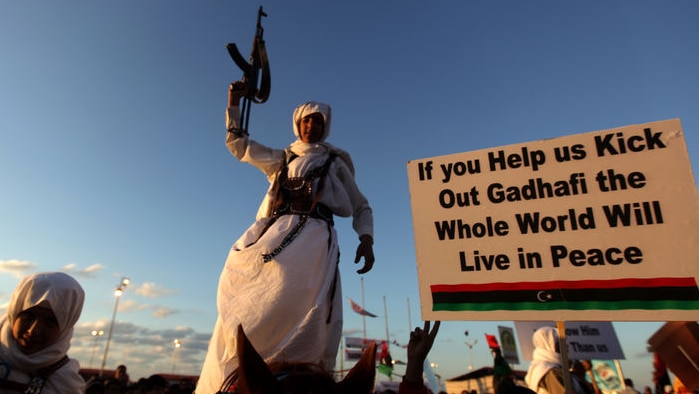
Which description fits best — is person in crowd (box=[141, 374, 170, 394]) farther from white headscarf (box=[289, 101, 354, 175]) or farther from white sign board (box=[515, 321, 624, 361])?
white sign board (box=[515, 321, 624, 361])

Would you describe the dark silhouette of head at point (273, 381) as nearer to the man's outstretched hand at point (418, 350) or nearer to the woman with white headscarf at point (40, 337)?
the man's outstretched hand at point (418, 350)

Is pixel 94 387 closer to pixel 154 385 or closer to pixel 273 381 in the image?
pixel 154 385

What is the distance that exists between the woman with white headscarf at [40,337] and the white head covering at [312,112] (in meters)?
2.33

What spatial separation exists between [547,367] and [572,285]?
4.11 metres

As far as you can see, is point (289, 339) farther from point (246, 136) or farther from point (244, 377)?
point (246, 136)

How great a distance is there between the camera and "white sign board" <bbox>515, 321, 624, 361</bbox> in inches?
357

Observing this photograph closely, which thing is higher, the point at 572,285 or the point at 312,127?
the point at 312,127

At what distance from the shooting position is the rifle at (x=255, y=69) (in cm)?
412

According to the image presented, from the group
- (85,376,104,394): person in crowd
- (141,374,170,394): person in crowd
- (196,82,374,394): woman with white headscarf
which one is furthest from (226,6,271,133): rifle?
(141,374,170,394): person in crowd

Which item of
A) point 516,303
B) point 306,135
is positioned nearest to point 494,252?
point 516,303

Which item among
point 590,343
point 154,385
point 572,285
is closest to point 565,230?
point 572,285

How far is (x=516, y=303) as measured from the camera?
229 centimetres

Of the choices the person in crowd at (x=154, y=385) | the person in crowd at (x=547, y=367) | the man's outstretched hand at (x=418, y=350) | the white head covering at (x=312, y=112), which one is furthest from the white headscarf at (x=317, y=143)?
the person in crowd at (x=154, y=385)

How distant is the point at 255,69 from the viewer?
434cm
